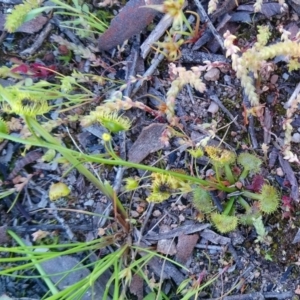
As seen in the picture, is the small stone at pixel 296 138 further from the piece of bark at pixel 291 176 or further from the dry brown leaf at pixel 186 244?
the dry brown leaf at pixel 186 244

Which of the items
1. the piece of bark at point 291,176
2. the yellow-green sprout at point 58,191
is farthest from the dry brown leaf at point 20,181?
the piece of bark at point 291,176

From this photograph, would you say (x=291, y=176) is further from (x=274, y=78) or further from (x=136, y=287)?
(x=136, y=287)

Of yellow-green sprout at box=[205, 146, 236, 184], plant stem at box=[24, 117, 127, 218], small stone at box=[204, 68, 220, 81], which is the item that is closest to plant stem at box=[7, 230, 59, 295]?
plant stem at box=[24, 117, 127, 218]

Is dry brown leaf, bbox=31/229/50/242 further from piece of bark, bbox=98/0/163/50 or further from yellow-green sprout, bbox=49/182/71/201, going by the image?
piece of bark, bbox=98/0/163/50

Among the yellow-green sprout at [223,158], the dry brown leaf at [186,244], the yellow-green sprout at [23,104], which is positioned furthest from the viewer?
the dry brown leaf at [186,244]

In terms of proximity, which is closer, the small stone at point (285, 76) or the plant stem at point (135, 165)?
the plant stem at point (135, 165)

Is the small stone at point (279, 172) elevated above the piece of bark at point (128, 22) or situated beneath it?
situated beneath
